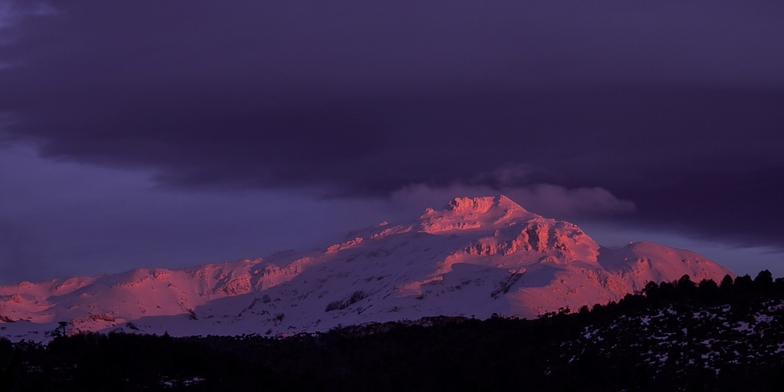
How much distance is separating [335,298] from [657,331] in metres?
120

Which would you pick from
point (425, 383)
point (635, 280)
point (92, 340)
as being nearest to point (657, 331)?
point (425, 383)

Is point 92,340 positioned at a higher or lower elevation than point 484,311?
higher

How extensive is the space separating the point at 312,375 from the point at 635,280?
325 feet

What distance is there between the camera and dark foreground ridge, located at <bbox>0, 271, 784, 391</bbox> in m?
71.2

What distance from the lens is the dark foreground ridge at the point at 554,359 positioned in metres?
71.2

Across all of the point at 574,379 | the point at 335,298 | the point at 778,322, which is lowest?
the point at 335,298

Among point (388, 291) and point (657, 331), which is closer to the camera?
point (657, 331)

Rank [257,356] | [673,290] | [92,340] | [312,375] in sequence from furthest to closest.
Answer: [257,356] → [312,375] → [673,290] → [92,340]

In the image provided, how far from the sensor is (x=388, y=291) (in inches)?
7224

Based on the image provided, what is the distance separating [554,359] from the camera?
8806 centimetres

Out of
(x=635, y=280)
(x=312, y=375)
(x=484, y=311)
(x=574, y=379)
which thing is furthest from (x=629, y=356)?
(x=635, y=280)

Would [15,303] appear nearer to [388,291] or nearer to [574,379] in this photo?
[388,291]

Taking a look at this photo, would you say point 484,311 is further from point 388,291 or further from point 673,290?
point 673,290

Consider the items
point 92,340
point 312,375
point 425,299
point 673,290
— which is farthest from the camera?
point 425,299
